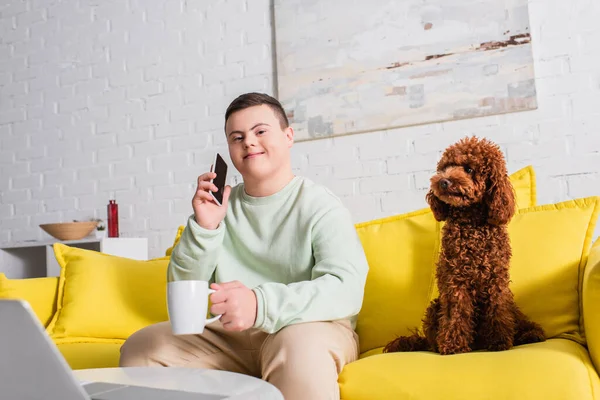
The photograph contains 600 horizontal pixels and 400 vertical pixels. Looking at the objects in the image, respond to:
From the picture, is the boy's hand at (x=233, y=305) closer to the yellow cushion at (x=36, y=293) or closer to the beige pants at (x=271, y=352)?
the beige pants at (x=271, y=352)

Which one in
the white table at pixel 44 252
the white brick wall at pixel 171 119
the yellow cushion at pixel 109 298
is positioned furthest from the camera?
the white table at pixel 44 252

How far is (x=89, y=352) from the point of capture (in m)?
1.78

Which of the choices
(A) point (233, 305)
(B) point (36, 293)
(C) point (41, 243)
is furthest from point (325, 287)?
(C) point (41, 243)

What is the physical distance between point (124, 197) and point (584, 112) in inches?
95.5

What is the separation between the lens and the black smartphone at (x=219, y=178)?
1.38 meters

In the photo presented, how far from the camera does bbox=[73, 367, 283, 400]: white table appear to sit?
76 centimetres

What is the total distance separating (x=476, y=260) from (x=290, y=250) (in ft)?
1.58

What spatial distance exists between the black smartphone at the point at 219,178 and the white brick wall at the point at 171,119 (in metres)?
1.30

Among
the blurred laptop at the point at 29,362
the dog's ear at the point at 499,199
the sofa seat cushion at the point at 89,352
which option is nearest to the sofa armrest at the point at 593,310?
the dog's ear at the point at 499,199

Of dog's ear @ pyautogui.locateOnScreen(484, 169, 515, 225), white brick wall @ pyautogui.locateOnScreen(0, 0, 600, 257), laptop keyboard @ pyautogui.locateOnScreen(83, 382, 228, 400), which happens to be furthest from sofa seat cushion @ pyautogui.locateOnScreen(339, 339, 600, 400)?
white brick wall @ pyautogui.locateOnScreen(0, 0, 600, 257)

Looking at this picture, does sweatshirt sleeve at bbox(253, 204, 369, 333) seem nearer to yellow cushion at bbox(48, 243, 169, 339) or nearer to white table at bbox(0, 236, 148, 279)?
yellow cushion at bbox(48, 243, 169, 339)

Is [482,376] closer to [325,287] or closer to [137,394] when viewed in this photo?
[325,287]

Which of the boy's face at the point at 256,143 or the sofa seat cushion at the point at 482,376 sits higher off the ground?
the boy's face at the point at 256,143

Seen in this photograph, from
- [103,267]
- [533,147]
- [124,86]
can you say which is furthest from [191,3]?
[533,147]
